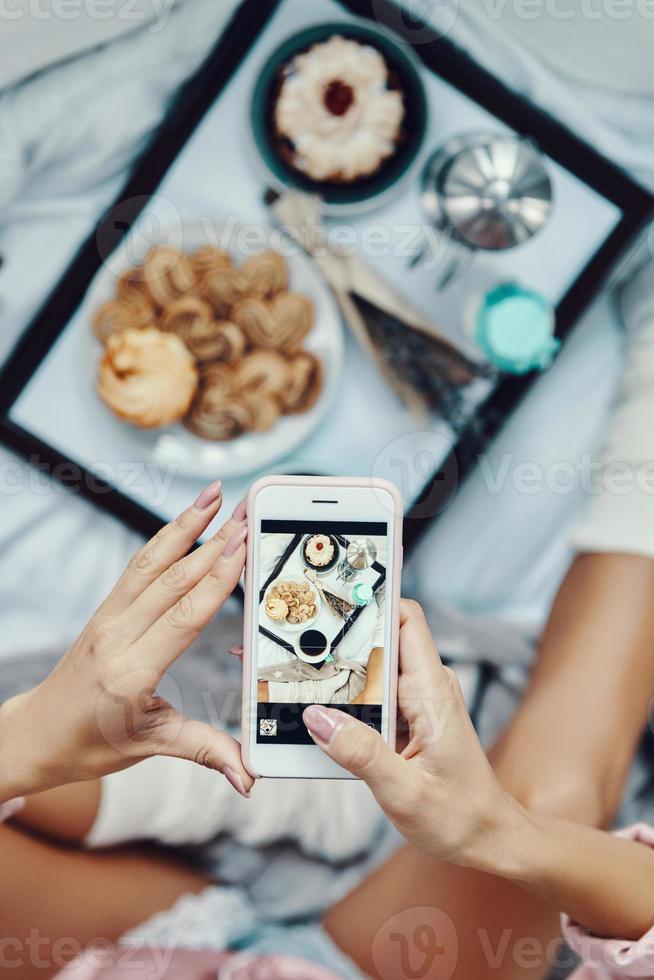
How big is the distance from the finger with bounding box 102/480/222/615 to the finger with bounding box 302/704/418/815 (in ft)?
0.40

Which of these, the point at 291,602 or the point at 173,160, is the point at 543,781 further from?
the point at 173,160

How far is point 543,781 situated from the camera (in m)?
0.77

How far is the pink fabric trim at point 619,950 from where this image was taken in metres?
0.62

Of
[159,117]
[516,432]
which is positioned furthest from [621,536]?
[159,117]

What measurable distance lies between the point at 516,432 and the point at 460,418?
105mm

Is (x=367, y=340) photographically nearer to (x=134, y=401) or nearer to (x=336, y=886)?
(x=134, y=401)

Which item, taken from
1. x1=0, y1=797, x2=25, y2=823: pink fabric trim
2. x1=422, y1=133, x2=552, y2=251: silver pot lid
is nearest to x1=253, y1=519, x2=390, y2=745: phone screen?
x1=0, y1=797, x2=25, y2=823: pink fabric trim

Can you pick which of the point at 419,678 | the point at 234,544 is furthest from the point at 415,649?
the point at 234,544

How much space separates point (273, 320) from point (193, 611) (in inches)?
14.7

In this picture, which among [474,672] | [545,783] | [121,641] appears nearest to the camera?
[121,641]

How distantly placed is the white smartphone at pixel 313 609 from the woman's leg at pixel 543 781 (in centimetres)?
29

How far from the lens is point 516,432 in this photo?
90 centimetres

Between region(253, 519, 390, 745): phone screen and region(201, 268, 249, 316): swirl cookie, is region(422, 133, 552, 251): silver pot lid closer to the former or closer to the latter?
region(201, 268, 249, 316): swirl cookie

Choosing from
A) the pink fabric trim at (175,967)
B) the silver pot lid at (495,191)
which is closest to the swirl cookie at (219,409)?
the silver pot lid at (495,191)
